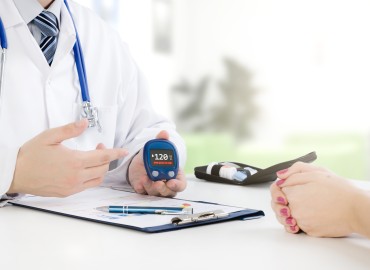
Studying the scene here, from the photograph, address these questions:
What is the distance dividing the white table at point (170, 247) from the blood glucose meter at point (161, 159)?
0.30 meters

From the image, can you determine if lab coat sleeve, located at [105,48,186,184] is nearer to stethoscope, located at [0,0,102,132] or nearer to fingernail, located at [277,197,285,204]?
stethoscope, located at [0,0,102,132]

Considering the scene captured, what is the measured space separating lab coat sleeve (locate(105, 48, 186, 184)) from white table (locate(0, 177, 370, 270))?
1.86 ft

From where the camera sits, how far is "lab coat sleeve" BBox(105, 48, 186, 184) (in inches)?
63.3

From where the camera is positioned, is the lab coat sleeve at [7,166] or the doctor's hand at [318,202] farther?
the lab coat sleeve at [7,166]

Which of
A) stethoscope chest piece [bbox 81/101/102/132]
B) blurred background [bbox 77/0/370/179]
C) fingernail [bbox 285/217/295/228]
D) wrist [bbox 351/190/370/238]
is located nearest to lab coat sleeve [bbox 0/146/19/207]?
stethoscope chest piece [bbox 81/101/102/132]

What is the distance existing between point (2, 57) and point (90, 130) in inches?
12.2

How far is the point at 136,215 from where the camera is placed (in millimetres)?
1053

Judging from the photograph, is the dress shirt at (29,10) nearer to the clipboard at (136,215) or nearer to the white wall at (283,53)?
the clipboard at (136,215)

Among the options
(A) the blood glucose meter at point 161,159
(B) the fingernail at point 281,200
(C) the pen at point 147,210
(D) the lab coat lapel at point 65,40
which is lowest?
(B) the fingernail at point 281,200

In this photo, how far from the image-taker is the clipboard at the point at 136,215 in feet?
3.23

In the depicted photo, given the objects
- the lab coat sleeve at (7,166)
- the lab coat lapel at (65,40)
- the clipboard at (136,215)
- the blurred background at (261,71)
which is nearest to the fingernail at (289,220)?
the clipboard at (136,215)

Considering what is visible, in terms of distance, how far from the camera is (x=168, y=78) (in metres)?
6.29

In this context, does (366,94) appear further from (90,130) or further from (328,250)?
(328,250)

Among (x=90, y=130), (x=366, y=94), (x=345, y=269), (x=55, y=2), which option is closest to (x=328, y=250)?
(x=345, y=269)
